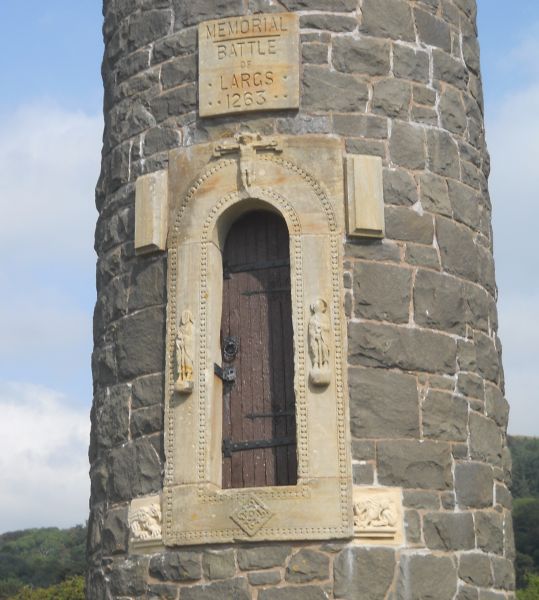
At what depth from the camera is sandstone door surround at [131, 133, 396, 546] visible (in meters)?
8.52

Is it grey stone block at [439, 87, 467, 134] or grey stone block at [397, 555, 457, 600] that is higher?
grey stone block at [439, 87, 467, 134]

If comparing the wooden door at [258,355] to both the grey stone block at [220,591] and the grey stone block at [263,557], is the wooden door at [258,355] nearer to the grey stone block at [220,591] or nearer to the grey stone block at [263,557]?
the grey stone block at [263,557]

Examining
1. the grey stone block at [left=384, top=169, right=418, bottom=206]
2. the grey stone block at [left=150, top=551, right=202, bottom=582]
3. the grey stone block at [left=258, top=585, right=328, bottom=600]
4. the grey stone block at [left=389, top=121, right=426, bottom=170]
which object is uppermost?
the grey stone block at [left=389, top=121, right=426, bottom=170]

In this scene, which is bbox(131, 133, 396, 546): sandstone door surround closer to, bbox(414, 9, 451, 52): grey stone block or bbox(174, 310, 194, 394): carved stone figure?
bbox(174, 310, 194, 394): carved stone figure

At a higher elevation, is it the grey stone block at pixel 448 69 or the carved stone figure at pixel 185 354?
the grey stone block at pixel 448 69

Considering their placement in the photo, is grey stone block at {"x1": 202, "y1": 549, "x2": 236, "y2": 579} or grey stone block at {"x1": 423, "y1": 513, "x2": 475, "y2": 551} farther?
grey stone block at {"x1": 423, "y1": 513, "x2": 475, "y2": 551}

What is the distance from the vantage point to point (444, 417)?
9.05m

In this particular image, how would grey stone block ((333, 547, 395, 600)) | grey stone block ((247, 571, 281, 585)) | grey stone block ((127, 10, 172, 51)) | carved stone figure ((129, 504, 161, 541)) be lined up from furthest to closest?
grey stone block ((127, 10, 172, 51)) → carved stone figure ((129, 504, 161, 541)) → grey stone block ((247, 571, 281, 585)) → grey stone block ((333, 547, 395, 600))

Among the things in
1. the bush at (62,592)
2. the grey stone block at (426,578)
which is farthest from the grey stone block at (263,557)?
the bush at (62,592)

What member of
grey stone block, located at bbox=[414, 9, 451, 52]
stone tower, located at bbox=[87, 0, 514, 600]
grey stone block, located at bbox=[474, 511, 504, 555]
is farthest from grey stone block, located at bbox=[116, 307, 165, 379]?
grey stone block, located at bbox=[414, 9, 451, 52]

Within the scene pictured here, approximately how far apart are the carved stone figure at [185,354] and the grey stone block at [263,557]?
1.35 meters

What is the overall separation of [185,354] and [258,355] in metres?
0.63

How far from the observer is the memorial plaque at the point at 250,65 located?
9547 millimetres

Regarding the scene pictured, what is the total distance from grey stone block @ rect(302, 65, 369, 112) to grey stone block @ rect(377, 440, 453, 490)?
2.77 meters
